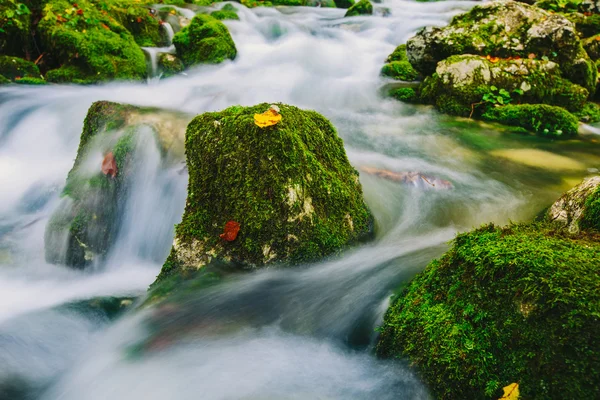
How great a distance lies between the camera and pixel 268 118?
10.6ft

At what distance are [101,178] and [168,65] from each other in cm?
691

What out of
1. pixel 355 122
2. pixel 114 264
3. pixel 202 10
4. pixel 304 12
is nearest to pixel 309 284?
pixel 114 264

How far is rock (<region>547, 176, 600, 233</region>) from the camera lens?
2615 millimetres

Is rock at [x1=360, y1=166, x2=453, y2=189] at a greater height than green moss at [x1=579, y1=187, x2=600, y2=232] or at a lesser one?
lesser

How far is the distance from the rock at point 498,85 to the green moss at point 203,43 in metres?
6.14

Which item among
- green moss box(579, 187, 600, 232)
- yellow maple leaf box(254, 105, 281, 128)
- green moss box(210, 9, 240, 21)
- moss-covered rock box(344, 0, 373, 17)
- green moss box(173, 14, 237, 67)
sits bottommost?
green moss box(579, 187, 600, 232)

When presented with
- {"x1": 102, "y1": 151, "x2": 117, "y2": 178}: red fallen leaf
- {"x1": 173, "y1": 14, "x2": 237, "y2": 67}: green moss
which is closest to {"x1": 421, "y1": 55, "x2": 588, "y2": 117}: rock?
{"x1": 173, "y1": 14, "x2": 237, "y2": 67}: green moss

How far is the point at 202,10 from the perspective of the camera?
49.3 feet

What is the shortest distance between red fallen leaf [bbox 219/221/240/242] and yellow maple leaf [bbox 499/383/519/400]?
2.18 meters

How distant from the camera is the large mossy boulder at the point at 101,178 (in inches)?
159

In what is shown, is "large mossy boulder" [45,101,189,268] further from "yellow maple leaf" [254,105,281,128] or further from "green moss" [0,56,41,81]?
"green moss" [0,56,41,81]

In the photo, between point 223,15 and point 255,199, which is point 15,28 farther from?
point 255,199

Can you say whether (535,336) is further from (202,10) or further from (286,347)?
(202,10)

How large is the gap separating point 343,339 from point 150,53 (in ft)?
33.9
